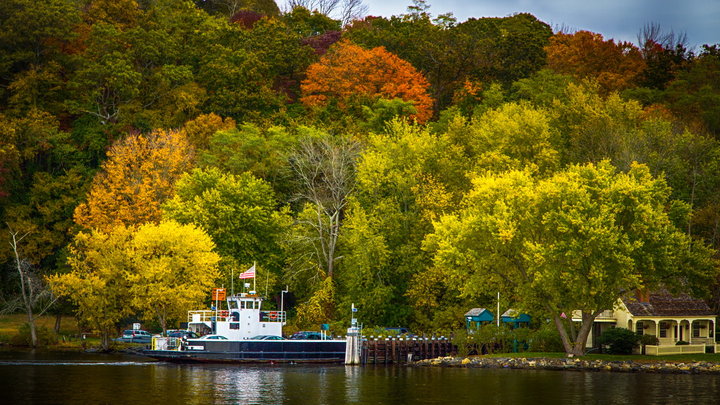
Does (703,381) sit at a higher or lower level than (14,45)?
lower

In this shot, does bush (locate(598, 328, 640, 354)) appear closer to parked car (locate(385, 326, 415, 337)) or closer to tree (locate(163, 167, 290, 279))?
parked car (locate(385, 326, 415, 337))

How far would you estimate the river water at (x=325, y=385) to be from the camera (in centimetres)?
4666

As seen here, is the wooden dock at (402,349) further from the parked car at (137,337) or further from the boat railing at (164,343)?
the parked car at (137,337)

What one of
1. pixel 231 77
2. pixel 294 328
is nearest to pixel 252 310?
pixel 294 328

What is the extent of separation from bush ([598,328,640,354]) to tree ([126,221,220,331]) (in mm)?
31179

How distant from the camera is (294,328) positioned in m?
78.8

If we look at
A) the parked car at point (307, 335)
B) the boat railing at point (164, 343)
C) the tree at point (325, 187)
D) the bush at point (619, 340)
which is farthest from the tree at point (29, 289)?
the bush at point (619, 340)

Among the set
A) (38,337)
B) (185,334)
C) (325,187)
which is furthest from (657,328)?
(38,337)

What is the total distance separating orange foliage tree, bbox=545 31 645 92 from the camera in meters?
107

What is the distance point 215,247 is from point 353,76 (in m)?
32.3

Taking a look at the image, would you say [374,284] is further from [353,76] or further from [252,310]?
[353,76]

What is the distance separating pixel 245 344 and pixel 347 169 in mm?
19589

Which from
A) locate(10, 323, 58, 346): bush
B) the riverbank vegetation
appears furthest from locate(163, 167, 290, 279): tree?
locate(10, 323, 58, 346): bush

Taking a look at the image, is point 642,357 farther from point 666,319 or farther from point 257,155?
point 257,155
